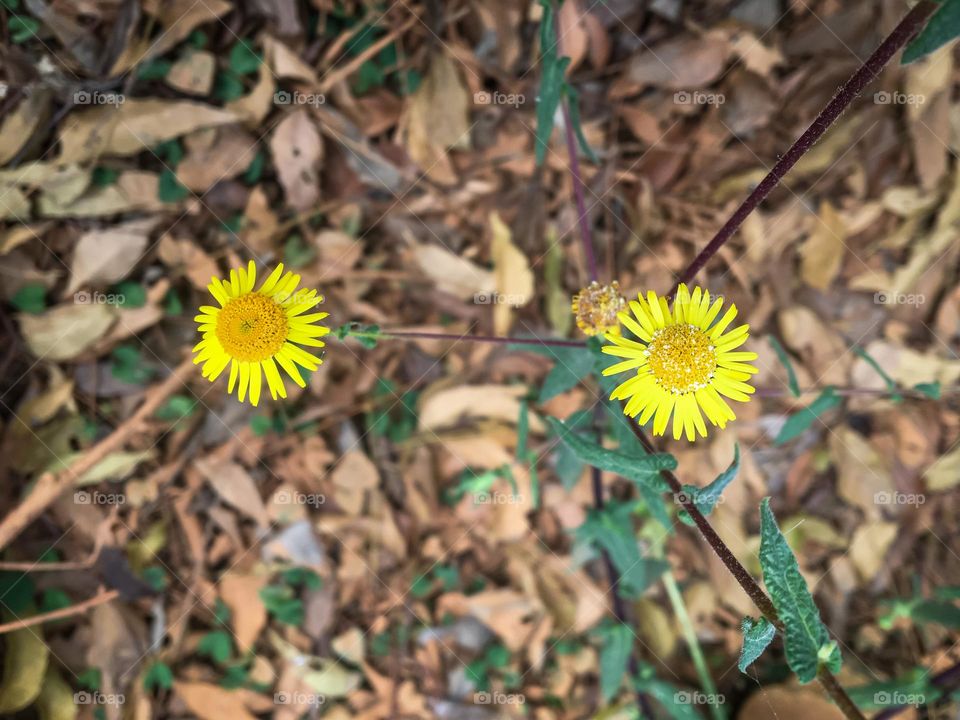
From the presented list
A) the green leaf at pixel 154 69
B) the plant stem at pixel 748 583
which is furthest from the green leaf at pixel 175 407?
the plant stem at pixel 748 583

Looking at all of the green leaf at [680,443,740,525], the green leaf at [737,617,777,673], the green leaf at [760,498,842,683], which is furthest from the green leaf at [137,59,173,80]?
the green leaf at [737,617,777,673]

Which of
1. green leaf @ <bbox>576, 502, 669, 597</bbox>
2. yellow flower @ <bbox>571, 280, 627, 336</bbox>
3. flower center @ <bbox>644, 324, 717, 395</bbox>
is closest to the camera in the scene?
flower center @ <bbox>644, 324, 717, 395</bbox>

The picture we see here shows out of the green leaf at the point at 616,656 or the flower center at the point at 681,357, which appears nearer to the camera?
the flower center at the point at 681,357

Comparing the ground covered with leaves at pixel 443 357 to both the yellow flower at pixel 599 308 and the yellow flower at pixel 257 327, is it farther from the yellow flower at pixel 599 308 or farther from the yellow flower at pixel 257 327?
the yellow flower at pixel 257 327

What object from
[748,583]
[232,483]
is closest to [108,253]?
[232,483]

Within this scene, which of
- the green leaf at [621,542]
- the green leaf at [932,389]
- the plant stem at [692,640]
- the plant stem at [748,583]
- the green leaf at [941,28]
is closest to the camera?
the green leaf at [941,28]

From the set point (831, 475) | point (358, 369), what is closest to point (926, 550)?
point (831, 475)

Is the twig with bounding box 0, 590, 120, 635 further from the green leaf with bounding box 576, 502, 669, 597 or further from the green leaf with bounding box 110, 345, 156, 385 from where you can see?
the green leaf with bounding box 576, 502, 669, 597
